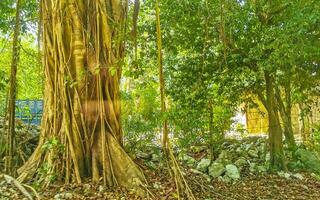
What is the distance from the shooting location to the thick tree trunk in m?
5.83

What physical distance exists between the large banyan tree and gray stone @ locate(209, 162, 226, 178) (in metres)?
1.81

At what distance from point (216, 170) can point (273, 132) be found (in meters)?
1.32

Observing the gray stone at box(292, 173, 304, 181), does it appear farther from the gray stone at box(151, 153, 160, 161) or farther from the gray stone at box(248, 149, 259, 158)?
the gray stone at box(151, 153, 160, 161)

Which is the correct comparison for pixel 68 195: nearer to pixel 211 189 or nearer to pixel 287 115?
pixel 211 189

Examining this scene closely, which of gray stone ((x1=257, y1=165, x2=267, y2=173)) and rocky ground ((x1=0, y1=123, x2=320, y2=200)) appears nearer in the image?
rocky ground ((x1=0, y1=123, x2=320, y2=200))

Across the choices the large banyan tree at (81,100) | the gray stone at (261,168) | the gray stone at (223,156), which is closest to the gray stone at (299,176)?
the gray stone at (261,168)

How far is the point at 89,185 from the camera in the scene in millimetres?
3445

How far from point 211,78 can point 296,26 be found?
66.3 inches

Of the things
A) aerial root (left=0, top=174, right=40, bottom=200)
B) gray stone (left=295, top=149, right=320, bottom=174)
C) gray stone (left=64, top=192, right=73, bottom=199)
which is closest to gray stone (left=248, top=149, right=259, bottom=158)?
gray stone (left=295, top=149, right=320, bottom=174)

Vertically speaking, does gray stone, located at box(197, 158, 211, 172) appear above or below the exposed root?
below

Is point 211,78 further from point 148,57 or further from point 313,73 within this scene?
point 313,73

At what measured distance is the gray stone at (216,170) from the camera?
5.15 metres

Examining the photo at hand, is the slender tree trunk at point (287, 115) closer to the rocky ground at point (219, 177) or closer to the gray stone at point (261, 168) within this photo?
the rocky ground at point (219, 177)

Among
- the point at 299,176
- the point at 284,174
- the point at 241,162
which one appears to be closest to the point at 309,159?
the point at 299,176
